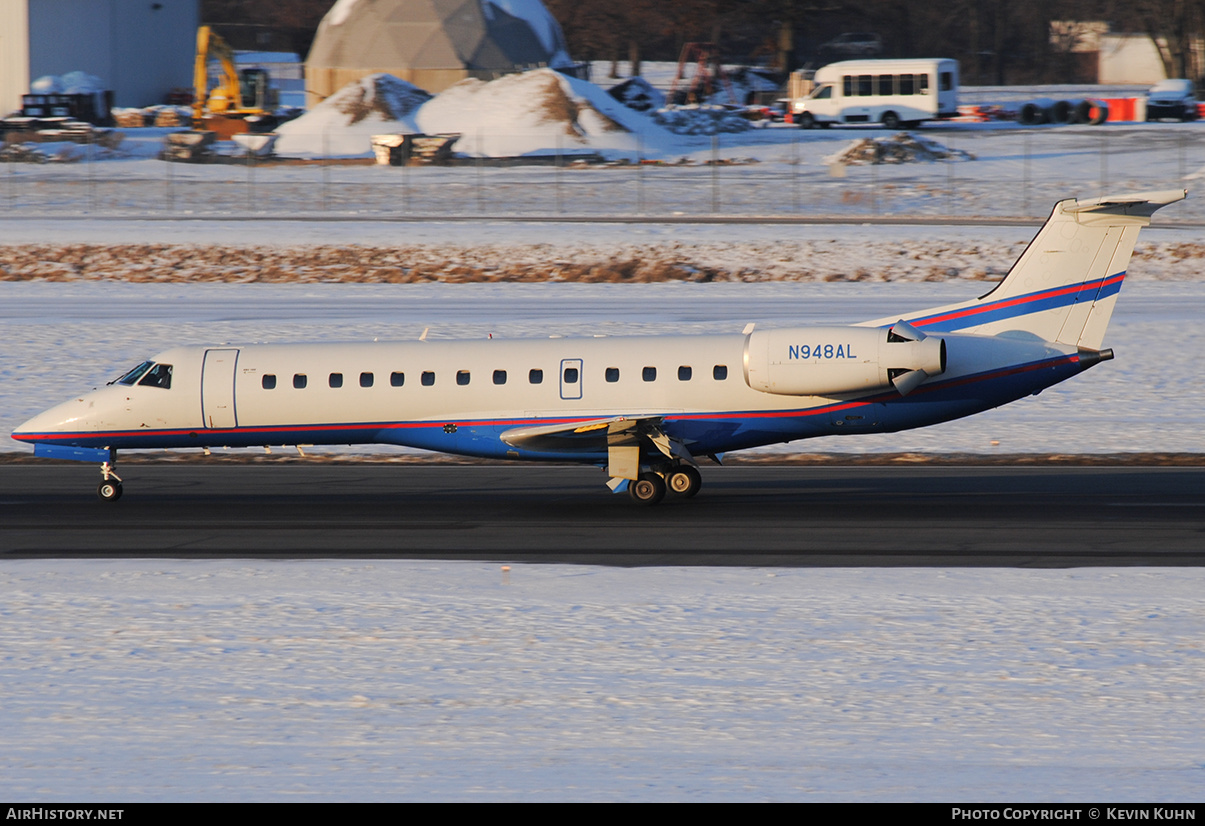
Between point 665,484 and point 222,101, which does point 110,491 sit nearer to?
point 665,484

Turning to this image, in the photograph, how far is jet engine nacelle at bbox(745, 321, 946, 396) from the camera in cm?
1959

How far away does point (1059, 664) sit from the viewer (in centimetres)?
1198

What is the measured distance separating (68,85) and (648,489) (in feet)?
209

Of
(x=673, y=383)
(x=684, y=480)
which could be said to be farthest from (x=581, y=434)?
(x=684, y=480)

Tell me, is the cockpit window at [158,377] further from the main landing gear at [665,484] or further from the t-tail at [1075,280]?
the t-tail at [1075,280]

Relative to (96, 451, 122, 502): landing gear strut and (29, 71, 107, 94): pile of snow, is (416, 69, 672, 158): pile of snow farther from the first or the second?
(96, 451, 122, 502): landing gear strut

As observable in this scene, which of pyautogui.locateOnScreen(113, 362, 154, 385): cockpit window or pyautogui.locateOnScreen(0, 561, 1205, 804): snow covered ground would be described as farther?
pyautogui.locateOnScreen(113, 362, 154, 385): cockpit window

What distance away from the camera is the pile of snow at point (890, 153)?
56.6 metres

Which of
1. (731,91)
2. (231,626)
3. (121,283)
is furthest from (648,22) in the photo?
(231,626)

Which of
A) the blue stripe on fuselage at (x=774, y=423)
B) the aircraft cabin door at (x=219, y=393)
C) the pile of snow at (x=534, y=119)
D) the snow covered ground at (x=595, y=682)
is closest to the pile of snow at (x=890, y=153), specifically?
the pile of snow at (x=534, y=119)

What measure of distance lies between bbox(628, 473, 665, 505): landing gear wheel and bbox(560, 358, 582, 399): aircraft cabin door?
62.4 inches

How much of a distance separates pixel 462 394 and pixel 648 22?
3820 inches

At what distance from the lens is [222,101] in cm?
7450

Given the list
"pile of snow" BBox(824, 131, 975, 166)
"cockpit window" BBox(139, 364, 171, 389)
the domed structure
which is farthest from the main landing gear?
the domed structure
